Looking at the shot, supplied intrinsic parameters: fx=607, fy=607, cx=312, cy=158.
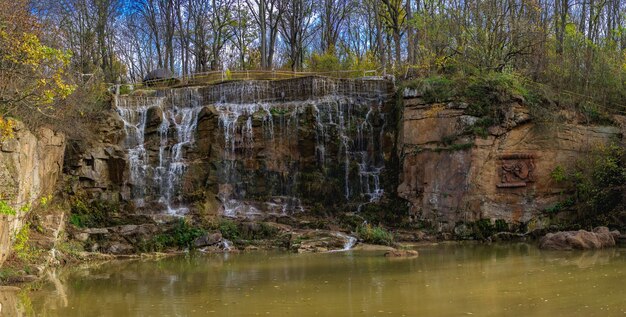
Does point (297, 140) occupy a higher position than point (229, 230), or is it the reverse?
point (297, 140)

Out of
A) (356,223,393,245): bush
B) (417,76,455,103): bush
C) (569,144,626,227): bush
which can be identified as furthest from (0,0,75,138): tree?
(569,144,626,227): bush

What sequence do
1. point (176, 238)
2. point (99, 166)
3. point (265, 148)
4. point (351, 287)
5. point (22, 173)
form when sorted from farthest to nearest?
point (265, 148), point (99, 166), point (176, 238), point (22, 173), point (351, 287)

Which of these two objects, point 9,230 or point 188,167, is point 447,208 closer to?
point 188,167

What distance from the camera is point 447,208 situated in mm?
20531

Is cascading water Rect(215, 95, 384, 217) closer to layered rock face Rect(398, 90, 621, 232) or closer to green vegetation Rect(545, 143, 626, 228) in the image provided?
Result: layered rock face Rect(398, 90, 621, 232)

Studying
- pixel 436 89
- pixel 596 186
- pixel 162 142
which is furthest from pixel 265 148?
pixel 596 186

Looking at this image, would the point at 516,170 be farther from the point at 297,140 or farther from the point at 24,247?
the point at 24,247

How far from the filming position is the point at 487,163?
2052 cm

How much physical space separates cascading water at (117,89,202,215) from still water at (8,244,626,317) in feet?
20.7

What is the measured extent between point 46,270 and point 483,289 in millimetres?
10590

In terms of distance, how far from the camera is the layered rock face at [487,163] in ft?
66.7

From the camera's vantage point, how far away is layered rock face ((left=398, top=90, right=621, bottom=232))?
20344mm

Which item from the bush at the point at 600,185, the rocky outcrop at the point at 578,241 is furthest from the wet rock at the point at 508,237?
the rocky outcrop at the point at 578,241

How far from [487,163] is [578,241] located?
4876 mm
